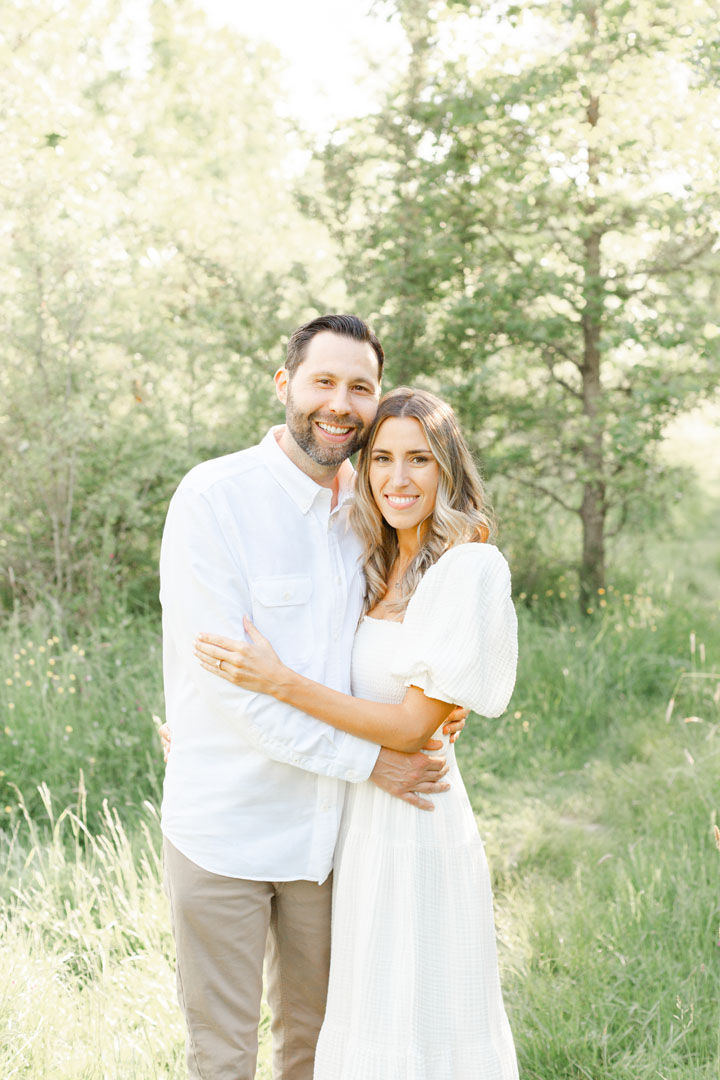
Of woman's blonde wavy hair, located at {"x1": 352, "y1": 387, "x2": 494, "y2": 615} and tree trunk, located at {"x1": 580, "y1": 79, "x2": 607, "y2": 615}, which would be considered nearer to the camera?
woman's blonde wavy hair, located at {"x1": 352, "y1": 387, "x2": 494, "y2": 615}

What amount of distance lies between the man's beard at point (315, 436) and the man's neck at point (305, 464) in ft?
0.04

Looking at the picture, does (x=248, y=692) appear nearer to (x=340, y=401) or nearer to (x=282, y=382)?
(x=340, y=401)

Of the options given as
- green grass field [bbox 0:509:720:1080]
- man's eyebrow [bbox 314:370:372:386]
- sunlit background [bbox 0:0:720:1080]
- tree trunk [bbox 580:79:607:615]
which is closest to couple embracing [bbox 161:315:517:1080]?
man's eyebrow [bbox 314:370:372:386]

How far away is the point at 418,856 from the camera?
2.41 metres

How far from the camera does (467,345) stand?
22.6 ft

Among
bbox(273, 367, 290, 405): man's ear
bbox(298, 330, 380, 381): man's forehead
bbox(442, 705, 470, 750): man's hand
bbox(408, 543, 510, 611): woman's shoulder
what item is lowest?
bbox(442, 705, 470, 750): man's hand

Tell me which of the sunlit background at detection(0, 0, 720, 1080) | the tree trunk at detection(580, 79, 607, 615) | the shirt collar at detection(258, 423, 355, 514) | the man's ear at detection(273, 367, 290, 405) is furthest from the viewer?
the tree trunk at detection(580, 79, 607, 615)

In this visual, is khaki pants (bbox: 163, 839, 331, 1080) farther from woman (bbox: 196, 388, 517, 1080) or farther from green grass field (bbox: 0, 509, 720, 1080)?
green grass field (bbox: 0, 509, 720, 1080)

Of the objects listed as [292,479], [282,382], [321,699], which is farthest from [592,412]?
[321,699]

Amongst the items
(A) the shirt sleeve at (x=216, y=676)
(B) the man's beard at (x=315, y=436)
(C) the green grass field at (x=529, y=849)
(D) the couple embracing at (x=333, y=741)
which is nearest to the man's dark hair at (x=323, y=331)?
(D) the couple embracing at (x=333, y=741)

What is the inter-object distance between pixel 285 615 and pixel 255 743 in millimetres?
326

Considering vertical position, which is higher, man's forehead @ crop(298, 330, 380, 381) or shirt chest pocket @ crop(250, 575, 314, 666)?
man's forehead @ crop(298, 330, 380, 381)

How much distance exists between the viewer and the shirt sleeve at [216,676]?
238 centimetres

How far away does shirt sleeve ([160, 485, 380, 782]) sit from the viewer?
238cm
